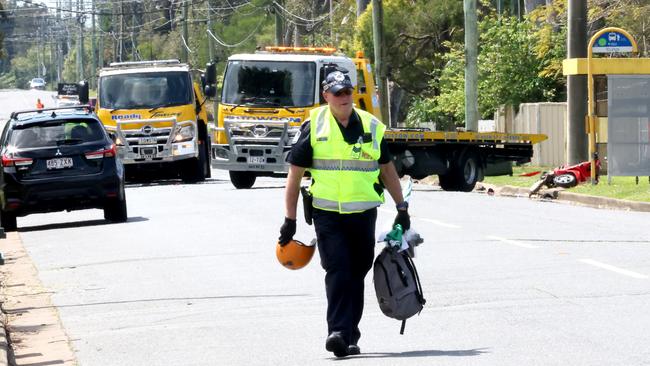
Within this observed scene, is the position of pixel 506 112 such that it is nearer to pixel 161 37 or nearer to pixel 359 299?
pixel 359 299

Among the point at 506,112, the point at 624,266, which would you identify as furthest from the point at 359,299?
the point at 506,112

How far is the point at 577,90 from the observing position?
29234mm

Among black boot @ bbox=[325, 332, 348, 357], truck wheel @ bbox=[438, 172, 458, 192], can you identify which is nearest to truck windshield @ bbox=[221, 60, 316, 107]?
truck wheel @ bbox=[438, 172, 458, 192]

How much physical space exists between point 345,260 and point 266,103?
1979 cm

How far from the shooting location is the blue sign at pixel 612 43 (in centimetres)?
2728

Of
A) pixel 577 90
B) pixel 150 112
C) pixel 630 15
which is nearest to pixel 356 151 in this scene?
pixel 577 90

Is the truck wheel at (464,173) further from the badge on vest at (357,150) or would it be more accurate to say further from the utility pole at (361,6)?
the utility pole at (361,6)

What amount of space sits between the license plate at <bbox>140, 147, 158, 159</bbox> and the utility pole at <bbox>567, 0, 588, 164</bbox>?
9.18 meters

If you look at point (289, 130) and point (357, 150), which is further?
point (289, 130)

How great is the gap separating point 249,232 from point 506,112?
25.1 m

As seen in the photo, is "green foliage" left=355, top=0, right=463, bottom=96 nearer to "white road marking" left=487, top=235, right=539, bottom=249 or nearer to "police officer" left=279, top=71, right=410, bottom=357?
"white road marking" left=487, top=235, right=539, bottom=249

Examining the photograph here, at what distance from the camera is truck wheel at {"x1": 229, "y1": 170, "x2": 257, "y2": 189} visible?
1230 inches

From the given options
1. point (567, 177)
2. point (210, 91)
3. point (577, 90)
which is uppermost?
point (210, 91)

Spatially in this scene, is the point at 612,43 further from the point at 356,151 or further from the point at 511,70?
the point at 356,151
